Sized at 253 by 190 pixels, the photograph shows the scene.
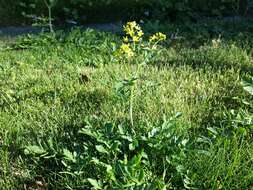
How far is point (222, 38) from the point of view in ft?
18.7

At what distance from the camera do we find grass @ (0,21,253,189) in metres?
2.64

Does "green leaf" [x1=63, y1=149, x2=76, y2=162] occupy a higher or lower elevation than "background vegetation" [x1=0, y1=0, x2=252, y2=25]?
lower

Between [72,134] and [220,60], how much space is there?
2045mm

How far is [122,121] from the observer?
3.22 m

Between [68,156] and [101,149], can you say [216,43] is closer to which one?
[101,149]

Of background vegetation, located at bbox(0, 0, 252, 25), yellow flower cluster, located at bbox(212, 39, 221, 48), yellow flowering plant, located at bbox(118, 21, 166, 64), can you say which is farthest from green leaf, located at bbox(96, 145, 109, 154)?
background vegetation, located at bbox(0, 0, 252, 25)

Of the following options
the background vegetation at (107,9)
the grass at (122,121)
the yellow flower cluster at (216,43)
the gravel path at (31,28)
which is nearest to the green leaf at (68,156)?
the grass at (122,121)

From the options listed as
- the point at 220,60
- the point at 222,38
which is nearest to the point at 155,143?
the point at 220,60

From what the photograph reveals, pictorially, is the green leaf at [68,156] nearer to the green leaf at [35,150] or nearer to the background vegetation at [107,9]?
the green leaf at [35,150]

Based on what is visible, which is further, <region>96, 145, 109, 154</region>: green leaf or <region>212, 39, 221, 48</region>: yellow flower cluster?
<region>212, 39, 221, 48</region>: yellow flower cluster

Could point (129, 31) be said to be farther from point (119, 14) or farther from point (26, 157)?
point (119, 14)

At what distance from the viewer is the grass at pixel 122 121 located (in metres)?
2.64

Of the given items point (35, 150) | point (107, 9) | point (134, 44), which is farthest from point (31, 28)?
point (35, 150)

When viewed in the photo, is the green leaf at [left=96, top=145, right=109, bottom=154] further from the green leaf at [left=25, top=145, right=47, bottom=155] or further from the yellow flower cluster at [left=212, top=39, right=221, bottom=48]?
the yellow flower cluster at [left=212, top=39, right=221, bottom=48]
